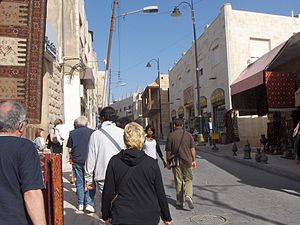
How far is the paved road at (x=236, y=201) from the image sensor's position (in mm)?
6004

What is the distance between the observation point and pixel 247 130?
869 inches

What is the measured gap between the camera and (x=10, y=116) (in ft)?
8.36

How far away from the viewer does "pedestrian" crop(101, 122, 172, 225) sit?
309cm

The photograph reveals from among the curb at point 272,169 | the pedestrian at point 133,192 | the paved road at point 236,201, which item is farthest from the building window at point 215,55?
the pedestrian at point 133,192

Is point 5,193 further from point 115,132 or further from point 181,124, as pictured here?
point 181,124

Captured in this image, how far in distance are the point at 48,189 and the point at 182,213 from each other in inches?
146

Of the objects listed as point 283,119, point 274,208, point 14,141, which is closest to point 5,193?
point 14,141

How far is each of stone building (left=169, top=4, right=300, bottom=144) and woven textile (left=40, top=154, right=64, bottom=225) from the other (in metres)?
18.9

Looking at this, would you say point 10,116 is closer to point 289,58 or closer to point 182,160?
A: point 182,160

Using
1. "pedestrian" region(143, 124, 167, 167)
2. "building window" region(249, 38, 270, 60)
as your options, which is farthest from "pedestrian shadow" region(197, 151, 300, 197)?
"building window" region(249, 38, 270, 60)

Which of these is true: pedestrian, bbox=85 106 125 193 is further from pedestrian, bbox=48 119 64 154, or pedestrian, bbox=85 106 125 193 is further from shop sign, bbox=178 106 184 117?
shop sign, bbox=178 106 184 117

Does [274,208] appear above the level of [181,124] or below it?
below

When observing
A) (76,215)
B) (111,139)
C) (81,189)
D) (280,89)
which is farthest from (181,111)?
(111,139)

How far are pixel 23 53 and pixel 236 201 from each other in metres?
5.10
